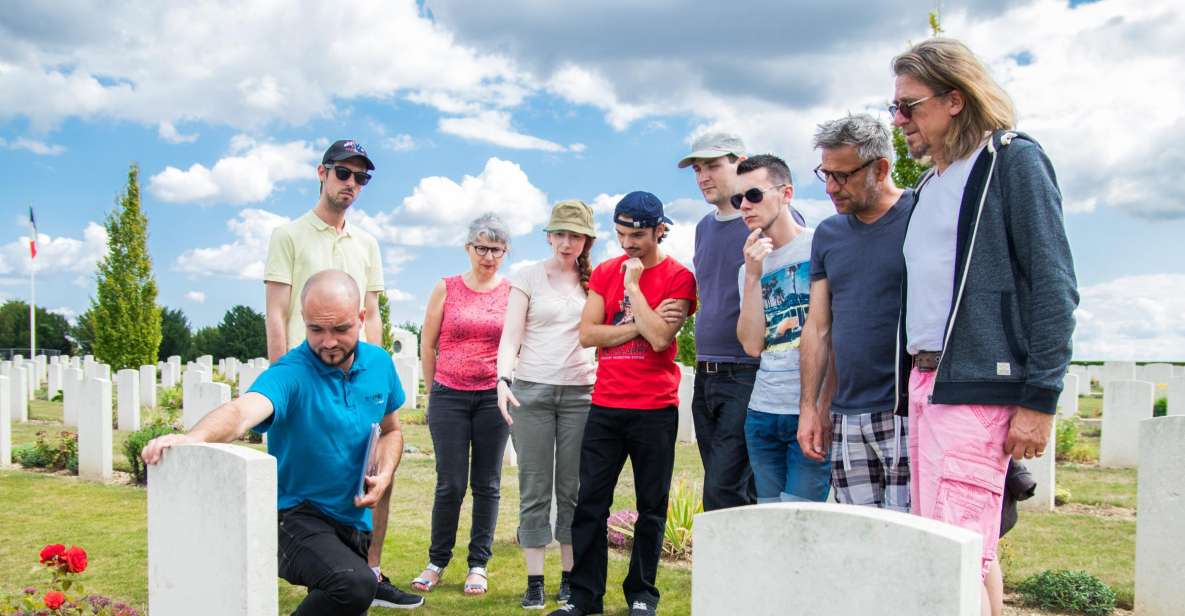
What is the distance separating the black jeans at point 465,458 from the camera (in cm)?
498

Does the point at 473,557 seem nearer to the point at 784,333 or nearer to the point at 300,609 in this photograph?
the point at 300,609

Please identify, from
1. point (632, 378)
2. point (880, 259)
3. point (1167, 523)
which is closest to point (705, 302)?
point (632, 378)

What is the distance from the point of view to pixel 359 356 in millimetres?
3371

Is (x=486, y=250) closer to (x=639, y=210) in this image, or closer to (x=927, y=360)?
(x=639, y=210)

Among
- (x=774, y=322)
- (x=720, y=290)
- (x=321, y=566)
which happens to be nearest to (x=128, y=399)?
(x=321, y=566)

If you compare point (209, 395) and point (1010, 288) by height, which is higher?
point (1010, 288)

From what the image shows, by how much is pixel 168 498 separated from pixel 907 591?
232 cm

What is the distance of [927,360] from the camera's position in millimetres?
2598

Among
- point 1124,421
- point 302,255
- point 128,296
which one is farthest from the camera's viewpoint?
point 128,296

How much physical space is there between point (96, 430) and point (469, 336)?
20.9ft

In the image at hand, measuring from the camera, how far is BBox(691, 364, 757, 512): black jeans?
12.5 feet

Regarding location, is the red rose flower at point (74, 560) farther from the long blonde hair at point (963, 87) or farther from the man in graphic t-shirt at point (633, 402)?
the long blonde hair at point (963, 87)

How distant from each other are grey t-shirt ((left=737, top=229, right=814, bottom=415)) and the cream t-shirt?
1.19m

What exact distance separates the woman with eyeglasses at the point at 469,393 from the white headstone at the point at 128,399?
10.3 m
